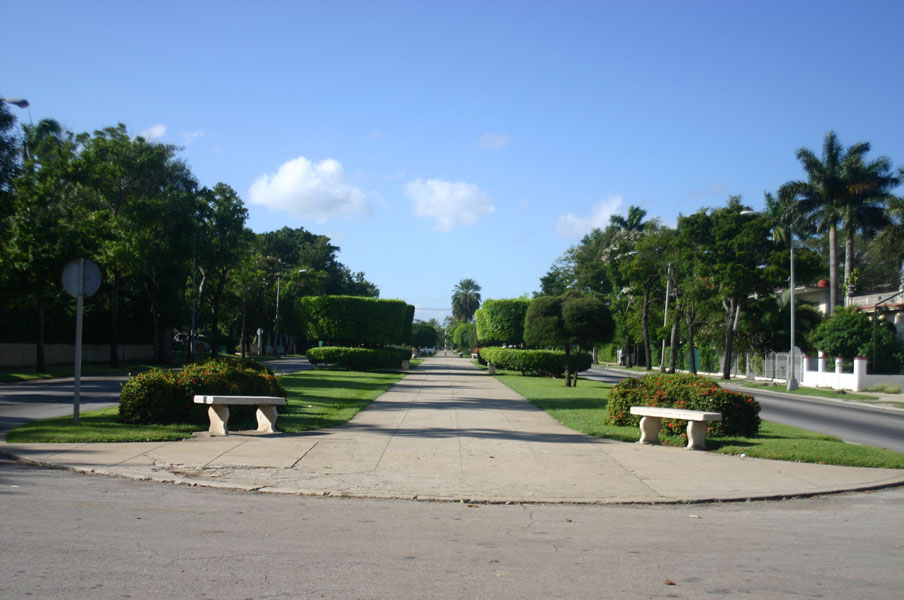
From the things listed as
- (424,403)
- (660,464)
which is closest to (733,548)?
(660,464)

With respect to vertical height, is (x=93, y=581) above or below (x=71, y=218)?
below

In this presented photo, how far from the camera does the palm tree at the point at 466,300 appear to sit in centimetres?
15688

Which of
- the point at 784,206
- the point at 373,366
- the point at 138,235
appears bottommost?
the point at 373,366

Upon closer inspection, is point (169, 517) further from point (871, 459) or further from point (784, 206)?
point (784, 206)

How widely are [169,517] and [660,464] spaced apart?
711 centimetres

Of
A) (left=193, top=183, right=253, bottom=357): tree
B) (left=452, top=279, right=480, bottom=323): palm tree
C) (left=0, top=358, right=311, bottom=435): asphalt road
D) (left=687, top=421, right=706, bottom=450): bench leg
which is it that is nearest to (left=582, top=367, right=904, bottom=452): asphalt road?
(left=687, top=421, right=706, bottom=450): bench leg

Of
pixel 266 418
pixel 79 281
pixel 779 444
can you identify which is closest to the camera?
pixel 779 444

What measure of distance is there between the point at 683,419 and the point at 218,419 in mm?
8176

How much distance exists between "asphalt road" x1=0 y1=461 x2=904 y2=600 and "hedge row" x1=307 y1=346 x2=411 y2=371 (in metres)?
37.2

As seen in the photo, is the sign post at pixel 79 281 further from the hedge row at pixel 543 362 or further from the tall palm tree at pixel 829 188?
the tall palm tree at pixel 829 188

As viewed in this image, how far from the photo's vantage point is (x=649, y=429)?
13.6 m

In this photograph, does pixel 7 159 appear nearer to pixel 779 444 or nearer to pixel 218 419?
pixel 218 419

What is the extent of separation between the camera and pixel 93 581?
514cm

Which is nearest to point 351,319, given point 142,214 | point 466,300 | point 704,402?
point 142,214
